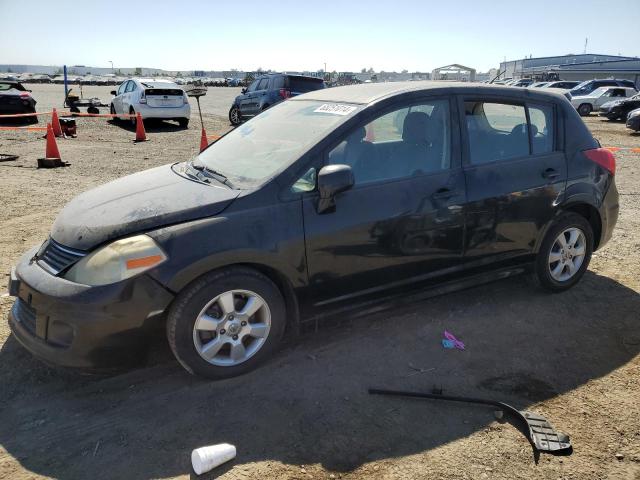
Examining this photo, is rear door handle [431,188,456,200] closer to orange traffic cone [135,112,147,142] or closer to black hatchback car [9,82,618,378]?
black hatchback car [9,82,618,378]

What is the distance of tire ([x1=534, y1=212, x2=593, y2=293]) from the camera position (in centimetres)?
427

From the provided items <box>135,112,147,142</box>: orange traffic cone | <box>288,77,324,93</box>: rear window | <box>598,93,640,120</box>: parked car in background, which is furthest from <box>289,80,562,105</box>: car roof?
<box>598,93,640,120</box>: parked car in background

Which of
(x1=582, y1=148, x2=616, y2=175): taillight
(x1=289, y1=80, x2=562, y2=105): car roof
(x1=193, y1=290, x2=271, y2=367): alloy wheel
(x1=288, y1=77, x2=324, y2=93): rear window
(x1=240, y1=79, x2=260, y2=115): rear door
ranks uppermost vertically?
(x1=288, y1=77, x2=324, y2=93): rear window

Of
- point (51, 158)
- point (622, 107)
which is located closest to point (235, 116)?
point (51, 158)

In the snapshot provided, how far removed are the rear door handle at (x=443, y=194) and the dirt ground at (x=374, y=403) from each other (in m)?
1.01

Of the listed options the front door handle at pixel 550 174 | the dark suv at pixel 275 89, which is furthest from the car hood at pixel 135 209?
the dark suv at pixel 275 89

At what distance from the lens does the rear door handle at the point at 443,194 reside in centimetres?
360

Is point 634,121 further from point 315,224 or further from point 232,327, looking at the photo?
point 232,327

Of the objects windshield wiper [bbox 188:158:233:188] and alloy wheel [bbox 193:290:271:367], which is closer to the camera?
alloy wheel [bbox 193:290:271:367]

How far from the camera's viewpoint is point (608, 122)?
23547 mm

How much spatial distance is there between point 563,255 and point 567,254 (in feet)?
0.15

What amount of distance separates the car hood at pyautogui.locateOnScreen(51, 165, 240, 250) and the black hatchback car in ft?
0.04

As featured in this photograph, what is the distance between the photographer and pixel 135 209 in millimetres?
3145

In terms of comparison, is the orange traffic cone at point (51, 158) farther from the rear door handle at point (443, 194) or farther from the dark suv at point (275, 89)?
the rear door handle at point (443, 194)
